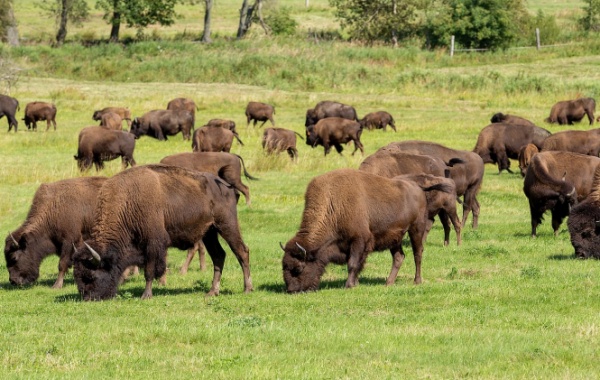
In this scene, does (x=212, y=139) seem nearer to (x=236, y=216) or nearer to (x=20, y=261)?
(x=20, y=261)

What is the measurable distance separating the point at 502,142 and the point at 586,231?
13.0m

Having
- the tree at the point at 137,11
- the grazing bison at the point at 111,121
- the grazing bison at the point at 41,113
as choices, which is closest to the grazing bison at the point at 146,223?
the grazing bison at the point at 111,121

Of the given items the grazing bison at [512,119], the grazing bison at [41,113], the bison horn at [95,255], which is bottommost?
the grazing bison at [41,113]

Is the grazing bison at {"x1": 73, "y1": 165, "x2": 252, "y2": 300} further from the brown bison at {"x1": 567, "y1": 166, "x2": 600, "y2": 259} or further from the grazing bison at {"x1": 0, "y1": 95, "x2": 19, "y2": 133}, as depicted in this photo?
the grazing bison at {"x1": 0, "y1": 95, "x2": 19, "y2": 133}

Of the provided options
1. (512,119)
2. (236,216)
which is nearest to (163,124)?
(512,119)

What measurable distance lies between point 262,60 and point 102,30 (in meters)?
40.0

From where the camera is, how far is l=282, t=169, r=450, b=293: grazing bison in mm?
13414

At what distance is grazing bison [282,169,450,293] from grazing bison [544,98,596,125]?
28.9 m

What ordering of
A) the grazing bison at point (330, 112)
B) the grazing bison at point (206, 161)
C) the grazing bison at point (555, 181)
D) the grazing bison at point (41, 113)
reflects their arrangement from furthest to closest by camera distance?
the grazing bison at point (330, 112) → the grazing bison at point (41, 113) → the grazing bison at point (206, 161) → the grazing bison at point (555, 181)

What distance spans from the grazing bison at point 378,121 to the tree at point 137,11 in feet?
153

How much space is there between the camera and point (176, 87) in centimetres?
5709

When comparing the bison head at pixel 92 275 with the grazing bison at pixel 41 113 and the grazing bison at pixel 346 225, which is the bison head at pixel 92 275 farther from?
the grazing bison at pixel 41 113

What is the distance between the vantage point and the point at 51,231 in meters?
15.4

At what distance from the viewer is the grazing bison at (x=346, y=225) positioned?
13.4 meters
